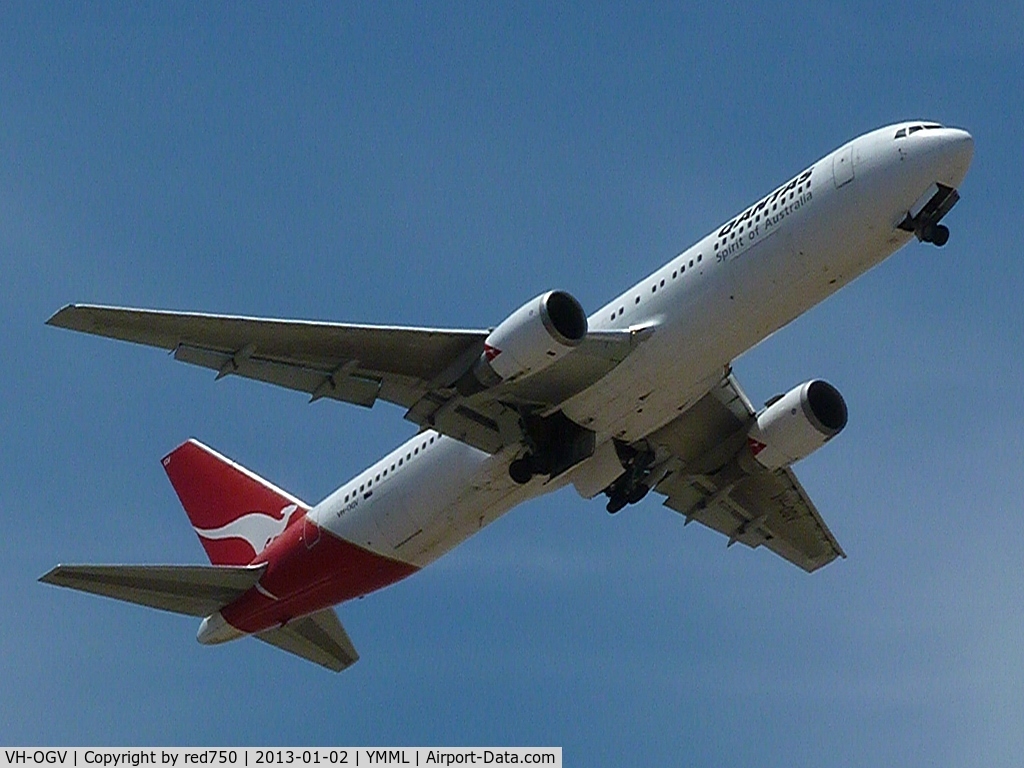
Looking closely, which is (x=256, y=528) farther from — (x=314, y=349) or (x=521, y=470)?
(x=314, y=349)

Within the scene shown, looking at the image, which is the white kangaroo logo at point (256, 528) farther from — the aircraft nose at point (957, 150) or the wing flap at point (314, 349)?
the aircraft nose at point (957, 150)

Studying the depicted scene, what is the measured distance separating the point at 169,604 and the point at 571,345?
38.2 ft

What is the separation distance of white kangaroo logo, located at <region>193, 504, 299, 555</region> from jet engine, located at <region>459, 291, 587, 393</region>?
9391mm

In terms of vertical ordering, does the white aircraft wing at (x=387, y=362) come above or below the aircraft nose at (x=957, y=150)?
below

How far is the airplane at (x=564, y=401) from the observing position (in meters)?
35.3

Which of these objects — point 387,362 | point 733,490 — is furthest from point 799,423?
point 387,362

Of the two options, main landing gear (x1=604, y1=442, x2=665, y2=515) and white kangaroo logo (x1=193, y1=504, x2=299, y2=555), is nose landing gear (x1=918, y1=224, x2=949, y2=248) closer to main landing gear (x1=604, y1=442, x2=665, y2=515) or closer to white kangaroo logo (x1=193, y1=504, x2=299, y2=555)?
main landing gear (x1=604, y1=442, x2=665, y2=515)

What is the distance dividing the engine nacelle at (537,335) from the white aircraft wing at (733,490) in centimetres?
556

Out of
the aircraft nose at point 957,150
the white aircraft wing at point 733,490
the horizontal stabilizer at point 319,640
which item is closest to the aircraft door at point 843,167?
the aircraft nose at point 957,150

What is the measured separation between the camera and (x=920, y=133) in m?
35.3

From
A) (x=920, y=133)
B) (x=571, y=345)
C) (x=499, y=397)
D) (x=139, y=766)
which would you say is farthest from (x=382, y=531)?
(x=920, y=133)

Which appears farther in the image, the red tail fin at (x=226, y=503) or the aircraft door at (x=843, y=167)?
the red tail fin at (x=226, y=503)

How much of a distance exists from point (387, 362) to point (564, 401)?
11.1ft

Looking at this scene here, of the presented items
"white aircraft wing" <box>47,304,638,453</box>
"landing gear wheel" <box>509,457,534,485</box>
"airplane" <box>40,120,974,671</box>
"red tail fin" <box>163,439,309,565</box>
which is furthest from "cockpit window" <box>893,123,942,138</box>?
"red tail fin" <box>163,439,309,565</box>
